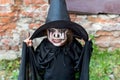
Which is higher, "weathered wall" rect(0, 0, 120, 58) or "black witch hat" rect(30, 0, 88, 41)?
"black witch hat" rect(30, 0, 88, 41)

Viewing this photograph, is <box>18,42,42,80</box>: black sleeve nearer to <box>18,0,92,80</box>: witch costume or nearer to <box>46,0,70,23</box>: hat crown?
<box>18,0,92,80</box>: witch costume

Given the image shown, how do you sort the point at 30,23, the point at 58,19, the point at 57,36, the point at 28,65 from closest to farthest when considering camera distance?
the point at 58,19 < the point at 57,36 < the point at 28,65 < the point at 30,23

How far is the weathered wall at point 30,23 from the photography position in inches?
165

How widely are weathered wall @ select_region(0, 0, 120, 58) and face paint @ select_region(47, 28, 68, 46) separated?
3.01 feet

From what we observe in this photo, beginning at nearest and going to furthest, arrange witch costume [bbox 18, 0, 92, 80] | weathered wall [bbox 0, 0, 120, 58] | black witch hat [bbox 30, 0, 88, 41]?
black witch hat [bbox 30, 0, 88, 41] < witch costume [bbox 18, 0, 92, 80] < weathered wall [bbox 0, 0, 120, 58]

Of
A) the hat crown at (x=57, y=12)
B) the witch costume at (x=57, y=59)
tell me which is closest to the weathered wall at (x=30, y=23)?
the witch costume at (x=57, y=59)

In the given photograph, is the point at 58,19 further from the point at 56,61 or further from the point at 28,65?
the point at 28,65

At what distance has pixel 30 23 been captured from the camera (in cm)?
426

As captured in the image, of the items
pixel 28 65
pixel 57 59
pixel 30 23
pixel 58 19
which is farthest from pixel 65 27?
pixel 30 23

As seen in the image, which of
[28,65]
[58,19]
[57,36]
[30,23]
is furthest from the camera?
[30,23]

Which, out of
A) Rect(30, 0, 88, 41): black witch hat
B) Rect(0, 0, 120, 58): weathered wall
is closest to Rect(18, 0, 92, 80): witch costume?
Rect(30, 0, 88, 41): black witch hat

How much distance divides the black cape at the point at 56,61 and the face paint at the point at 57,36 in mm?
52

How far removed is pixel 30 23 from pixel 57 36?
1.00m

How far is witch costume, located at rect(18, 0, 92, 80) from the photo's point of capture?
3.36m
